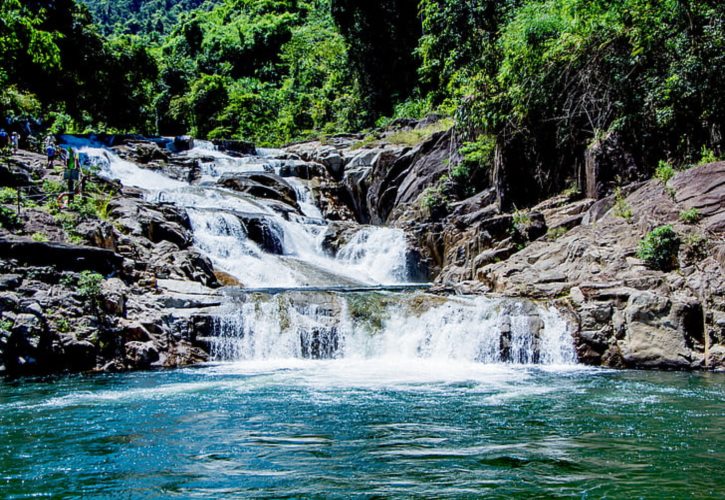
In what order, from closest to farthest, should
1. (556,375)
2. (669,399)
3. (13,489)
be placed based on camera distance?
(13,489), (669,399), (556,375)

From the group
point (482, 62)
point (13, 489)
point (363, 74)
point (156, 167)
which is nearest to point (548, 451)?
point (13, 489)

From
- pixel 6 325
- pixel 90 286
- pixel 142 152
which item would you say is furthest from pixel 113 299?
pixel 142 152

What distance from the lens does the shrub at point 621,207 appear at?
14.7m

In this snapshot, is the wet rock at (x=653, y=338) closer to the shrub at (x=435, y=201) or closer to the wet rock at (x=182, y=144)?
the shrub at (x=435, y=201)

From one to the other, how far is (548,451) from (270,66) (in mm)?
57118

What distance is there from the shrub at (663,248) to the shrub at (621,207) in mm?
1891

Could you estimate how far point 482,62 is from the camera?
21.6 metres

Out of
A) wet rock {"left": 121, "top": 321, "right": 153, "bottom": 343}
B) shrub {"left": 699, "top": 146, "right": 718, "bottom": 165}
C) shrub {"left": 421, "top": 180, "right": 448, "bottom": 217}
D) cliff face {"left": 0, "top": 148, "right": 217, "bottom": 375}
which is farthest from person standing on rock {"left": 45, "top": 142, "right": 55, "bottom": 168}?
shrub {"left": 699, "top": 146, "right": 718, "bottom": 165}

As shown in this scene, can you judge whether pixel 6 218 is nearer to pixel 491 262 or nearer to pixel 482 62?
pixel 491 262

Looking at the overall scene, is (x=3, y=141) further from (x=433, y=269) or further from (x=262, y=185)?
(x=433, y=269)

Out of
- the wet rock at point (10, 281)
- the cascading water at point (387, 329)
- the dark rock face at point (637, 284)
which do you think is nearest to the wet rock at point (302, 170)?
the dark rock face at point (637, 284)

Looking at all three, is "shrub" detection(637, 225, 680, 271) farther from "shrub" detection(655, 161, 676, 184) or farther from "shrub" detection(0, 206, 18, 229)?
"shrub" detection(0, 206, 18, 229)

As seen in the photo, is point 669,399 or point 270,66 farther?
point 270,66

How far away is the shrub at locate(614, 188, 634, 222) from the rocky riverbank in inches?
2.1
